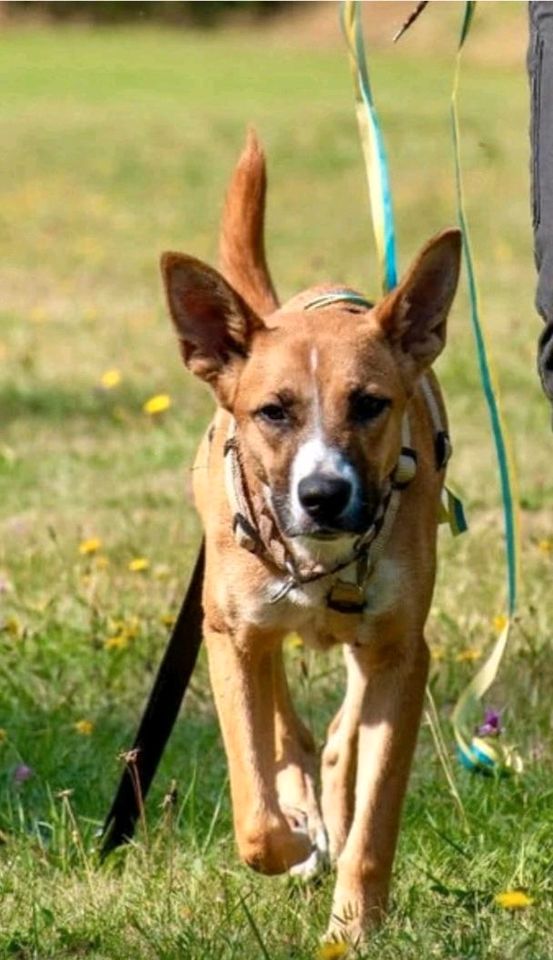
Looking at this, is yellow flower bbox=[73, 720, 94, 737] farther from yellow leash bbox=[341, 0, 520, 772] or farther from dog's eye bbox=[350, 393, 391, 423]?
dog's eye bbox=[350, 393, 391, 423]

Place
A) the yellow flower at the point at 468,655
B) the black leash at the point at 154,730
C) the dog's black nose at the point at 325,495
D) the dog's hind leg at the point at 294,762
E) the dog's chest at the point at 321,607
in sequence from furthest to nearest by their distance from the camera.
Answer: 1. the yellow flower at the point at 468,655
2. the dog's hind leg at the point at 294,762
3. the black leash at the point at 154,730
4. the dog's chest at the point at 321,607
5. the dog's black nose at the point at 325,495

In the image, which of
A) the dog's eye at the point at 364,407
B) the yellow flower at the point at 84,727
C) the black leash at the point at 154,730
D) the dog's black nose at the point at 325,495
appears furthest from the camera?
the yellow flower at the point at 84,727

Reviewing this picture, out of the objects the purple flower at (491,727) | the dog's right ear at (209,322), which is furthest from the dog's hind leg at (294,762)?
the dog's right ear at (209,322)

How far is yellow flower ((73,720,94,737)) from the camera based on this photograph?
491 cm

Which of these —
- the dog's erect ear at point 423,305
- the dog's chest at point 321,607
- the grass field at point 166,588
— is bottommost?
the grass field at point 166,588

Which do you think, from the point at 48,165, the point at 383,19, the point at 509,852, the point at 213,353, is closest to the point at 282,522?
the point at 213,353

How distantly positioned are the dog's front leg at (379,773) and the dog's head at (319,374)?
390 mm

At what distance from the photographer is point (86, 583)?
20.4 feet

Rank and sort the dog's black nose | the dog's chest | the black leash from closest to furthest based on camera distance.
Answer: the dog's black nose, the dog's chest, the black leash

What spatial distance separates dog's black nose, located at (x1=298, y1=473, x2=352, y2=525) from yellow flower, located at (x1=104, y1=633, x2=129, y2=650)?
6.35 ft

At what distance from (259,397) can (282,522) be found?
0.24 m

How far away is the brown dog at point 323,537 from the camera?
3.81 meters

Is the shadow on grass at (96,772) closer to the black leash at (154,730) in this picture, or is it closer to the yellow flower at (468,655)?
the black leash at (154,730)

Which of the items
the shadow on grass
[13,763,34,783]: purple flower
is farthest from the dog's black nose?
[13,763,34,783]: purple flower
